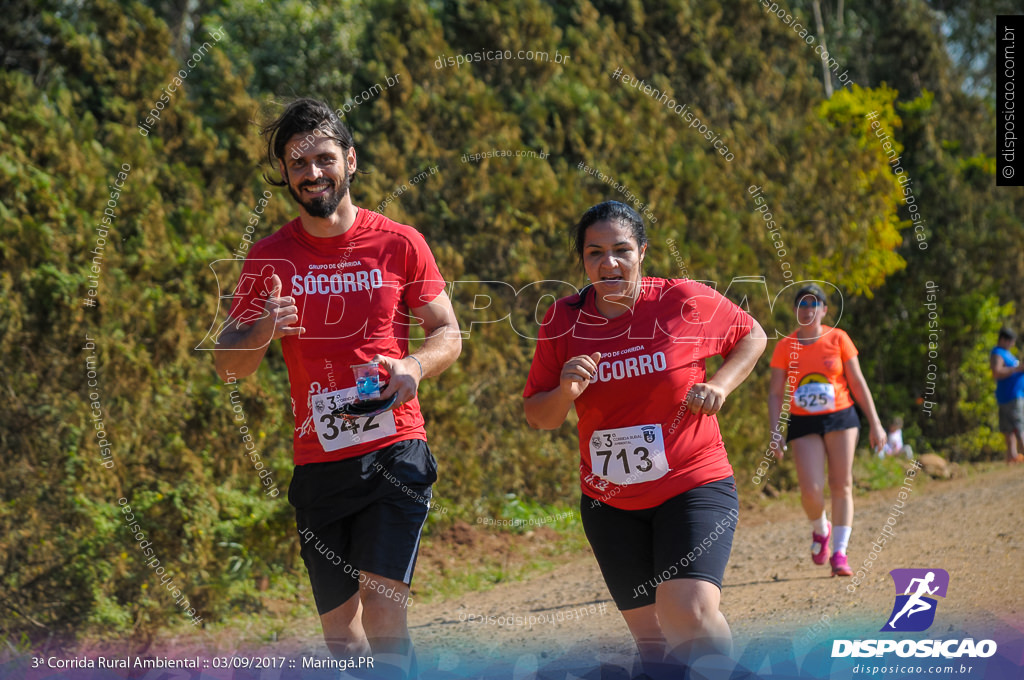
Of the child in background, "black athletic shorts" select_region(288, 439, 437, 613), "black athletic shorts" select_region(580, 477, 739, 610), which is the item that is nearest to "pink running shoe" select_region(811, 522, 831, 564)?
"black athletic shorts" select_region(580, 477, 739, 610)

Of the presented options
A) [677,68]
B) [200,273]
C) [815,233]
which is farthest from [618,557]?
[677,68]

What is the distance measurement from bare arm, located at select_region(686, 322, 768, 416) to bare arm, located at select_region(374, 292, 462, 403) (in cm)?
85

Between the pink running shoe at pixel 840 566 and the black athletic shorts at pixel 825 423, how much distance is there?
2.78ft

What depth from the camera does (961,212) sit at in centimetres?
1416

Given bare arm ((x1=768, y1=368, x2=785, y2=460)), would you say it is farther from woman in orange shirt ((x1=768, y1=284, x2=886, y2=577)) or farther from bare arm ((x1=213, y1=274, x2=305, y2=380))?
bare arm ((x1=213, y1=274, x2=305, y2=380))

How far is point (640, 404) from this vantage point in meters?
3.33

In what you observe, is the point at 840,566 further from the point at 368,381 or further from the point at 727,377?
the point at 368,381

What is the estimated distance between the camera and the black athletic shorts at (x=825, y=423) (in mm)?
6277

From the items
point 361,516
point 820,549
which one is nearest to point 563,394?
point 361,516

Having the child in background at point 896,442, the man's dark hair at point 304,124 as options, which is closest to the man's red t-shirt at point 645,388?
the man's dark hair at point 304,124

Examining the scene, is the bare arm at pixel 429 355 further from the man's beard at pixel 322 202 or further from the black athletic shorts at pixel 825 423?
the black athletic shorts at pixel 825 423

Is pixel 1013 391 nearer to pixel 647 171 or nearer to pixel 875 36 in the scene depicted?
pixel 647 171

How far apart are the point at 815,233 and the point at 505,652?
7.16 metres

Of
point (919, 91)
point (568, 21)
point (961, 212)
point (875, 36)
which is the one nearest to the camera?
point (568, 21)
